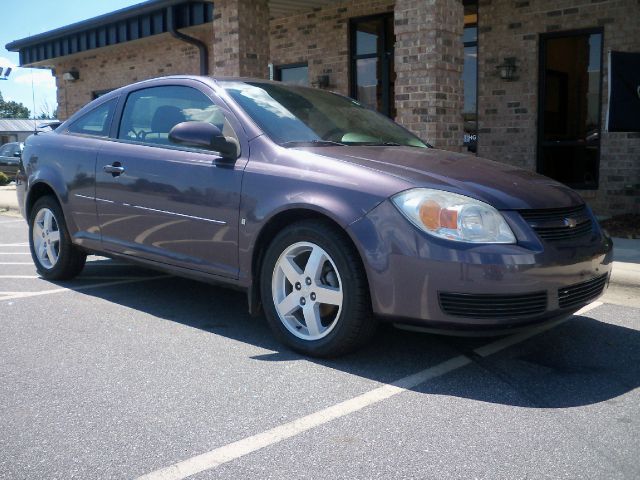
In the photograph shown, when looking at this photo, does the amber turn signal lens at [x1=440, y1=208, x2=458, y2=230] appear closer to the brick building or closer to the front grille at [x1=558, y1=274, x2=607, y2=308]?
the front grille at [x1=558, y1=274, x2=607, y2=308]

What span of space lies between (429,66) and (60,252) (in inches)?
184

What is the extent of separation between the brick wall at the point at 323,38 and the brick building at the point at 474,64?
2 cm

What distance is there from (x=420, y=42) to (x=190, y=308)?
4634mm

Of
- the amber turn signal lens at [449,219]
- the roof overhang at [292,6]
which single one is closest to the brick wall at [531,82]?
the roof overhang at [292,6]

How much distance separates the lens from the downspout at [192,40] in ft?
48.2

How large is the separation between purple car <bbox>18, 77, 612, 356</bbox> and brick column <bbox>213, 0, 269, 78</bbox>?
5705 millimetres

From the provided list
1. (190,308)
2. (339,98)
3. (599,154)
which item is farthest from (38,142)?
(599,154)

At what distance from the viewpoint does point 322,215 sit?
13.3 feet

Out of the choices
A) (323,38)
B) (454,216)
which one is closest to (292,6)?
(323,38)

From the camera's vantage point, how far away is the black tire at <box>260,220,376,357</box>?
385cm

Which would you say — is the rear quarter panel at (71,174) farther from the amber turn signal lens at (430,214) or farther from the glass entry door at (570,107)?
the glass entry door at (570,107)

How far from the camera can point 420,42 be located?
27.5 feet

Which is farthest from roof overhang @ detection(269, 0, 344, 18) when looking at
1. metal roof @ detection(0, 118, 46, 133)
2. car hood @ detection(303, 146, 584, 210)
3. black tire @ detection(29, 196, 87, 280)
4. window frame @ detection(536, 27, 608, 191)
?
metal roof @ detection(0, 118, 46, 133)

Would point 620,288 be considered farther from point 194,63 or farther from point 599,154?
point 194,63
